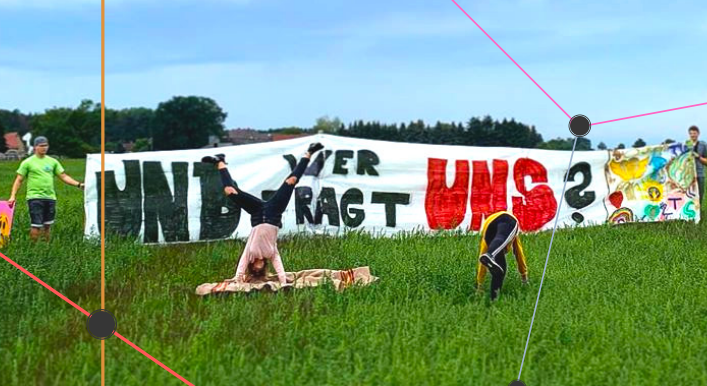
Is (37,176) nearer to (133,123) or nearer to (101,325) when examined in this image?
(101,325)

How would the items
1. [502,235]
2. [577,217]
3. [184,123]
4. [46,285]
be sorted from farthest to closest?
1. [184,123]
2. [577,217]
3. [46,285]
4. [502,235]

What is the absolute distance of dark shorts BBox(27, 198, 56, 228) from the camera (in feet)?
33.7

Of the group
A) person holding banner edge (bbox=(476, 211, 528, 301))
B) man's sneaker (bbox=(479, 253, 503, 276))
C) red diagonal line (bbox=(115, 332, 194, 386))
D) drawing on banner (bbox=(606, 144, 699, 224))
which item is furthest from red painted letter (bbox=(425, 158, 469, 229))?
red diagonal line (bbox=(115, 332, 194, 386))

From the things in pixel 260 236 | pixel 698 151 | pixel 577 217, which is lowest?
pixel 577 217

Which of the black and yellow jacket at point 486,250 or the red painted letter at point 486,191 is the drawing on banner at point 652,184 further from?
the black and yellow jacket at point 486,250

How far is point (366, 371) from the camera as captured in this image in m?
5.42

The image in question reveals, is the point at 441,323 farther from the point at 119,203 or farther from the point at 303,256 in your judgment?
the point at 119,203

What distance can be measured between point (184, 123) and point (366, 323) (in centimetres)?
6703

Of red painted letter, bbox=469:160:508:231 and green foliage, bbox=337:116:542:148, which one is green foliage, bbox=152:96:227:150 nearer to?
green foliage, bbox=337:116:542:148

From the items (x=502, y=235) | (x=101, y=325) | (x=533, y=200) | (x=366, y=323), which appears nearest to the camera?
(x=101, y=325)

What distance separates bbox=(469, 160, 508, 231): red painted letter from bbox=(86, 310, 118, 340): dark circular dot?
308 inches

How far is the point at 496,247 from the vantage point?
24.1 feet

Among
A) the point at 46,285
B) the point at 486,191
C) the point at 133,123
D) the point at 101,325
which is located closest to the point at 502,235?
the point at 101,325

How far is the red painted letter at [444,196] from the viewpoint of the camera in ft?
41.7
